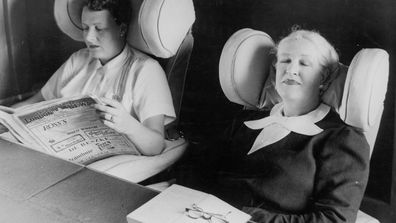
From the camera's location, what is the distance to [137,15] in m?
1.86

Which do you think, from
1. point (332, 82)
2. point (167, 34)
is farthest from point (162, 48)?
point (332, 82)

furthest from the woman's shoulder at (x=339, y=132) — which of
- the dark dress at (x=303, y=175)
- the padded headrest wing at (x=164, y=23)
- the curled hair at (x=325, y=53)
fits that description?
the padded headrest wing at (x=164, y=23)

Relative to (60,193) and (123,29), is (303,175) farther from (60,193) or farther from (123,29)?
(123,29)

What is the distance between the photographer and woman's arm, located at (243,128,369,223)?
124 cm

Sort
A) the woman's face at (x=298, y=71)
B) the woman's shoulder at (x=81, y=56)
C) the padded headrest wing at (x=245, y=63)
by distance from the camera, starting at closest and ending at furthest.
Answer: the woman's face at (x=298, y=71)
the padded headrest wing at (x=245, y=63)
the woman's shoulder at (x=81, y=56)

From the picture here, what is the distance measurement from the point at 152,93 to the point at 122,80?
0.16 metres

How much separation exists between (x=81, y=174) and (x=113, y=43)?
56cm

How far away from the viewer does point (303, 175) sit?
1323mm

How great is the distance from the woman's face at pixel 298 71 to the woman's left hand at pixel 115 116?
22.4 inches

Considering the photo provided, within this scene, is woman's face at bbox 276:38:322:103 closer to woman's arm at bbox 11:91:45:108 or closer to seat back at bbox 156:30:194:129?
seat back at bbox 156:30:194:129

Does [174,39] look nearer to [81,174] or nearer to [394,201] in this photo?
[81,174]

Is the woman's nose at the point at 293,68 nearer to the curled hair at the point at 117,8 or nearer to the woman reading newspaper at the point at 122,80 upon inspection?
the woman reading newspaper at the point at 122,80

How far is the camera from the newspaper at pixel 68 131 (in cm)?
174

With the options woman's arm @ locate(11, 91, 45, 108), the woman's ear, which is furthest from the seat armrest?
woman's arm @ locate(11, 91, 45, 108)
